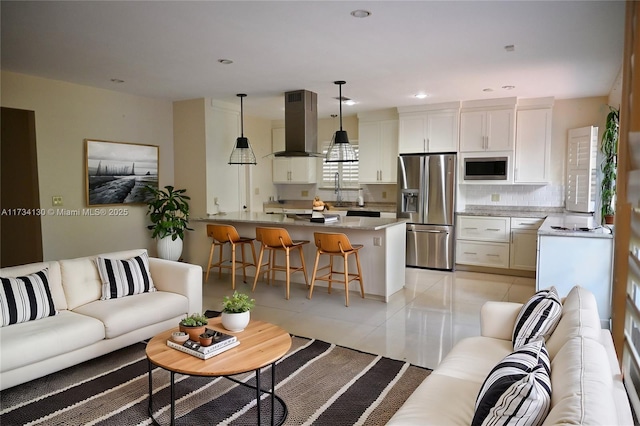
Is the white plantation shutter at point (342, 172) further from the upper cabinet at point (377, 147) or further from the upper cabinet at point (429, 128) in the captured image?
the upper cabinet at point (429, 128)

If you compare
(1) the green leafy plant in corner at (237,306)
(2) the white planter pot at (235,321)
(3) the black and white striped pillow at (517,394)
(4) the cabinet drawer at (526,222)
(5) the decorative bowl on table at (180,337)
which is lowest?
(5) the decorative bowl on table at (180,337)

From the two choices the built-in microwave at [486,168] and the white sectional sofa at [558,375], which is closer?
the white sectional sofa at [558,375]

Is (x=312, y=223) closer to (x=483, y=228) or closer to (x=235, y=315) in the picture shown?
(x=235, y=315)

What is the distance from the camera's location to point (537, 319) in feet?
7.46

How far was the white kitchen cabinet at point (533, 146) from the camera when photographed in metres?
6.14

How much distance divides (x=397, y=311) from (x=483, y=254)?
2.58 m

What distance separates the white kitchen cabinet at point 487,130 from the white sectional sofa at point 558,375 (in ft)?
13.7

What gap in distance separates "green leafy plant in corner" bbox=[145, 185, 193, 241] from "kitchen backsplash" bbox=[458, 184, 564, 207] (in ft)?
14.2

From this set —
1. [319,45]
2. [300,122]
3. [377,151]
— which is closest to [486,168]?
[377,151]

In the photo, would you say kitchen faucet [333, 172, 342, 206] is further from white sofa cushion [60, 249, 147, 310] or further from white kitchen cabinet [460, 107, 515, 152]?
white sofa cushion [60, 249, 147, 310]

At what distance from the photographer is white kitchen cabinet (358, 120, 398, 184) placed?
283 inches

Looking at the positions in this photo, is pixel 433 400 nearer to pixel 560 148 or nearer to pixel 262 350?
pixel 262 350

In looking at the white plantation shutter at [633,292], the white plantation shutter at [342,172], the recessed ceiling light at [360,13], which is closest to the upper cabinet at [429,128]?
the white plantation shutter at [342,172]

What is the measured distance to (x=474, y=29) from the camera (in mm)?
3363
